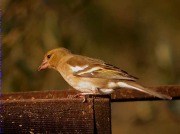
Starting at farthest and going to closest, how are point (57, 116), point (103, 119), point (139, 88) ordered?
point (139, 88), point (57, 116), point (103, 119)

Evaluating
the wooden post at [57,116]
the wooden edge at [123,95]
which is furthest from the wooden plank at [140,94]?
the wooden post at [57,116]

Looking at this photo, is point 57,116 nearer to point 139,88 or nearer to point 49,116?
point 49,116

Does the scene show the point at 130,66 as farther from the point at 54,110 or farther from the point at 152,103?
the point at 54,110

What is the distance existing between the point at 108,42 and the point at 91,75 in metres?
1.08

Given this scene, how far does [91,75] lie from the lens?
5.28 metres

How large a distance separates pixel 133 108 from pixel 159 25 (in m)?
1.07

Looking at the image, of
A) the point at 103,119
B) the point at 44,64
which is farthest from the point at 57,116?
the point at 44,64

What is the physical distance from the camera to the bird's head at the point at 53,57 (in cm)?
582

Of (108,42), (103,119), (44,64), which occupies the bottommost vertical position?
(103,119)

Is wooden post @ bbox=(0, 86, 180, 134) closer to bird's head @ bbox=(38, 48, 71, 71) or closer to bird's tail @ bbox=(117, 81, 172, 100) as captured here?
bird's tail @ bbox=(117, 81, 172, 100)

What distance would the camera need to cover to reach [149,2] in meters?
6.38

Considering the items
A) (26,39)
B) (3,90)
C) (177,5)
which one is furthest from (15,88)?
(177,5)

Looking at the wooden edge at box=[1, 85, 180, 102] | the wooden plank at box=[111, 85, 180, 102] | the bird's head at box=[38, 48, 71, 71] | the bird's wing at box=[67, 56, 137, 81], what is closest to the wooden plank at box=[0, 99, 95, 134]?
the wooden edge at box=[1, 85, 180, 102]

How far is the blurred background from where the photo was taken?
5.87m
